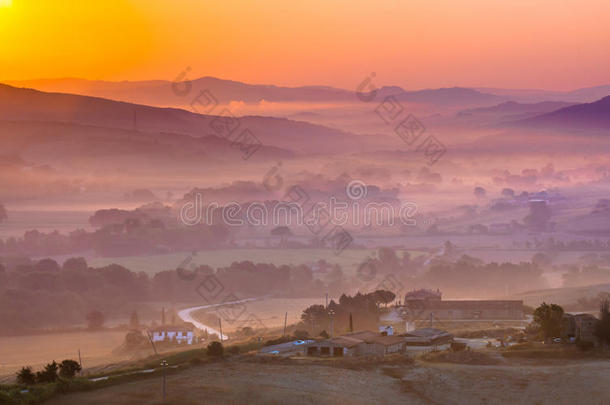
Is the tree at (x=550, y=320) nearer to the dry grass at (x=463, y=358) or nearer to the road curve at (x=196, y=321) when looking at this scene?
the dry grass at (x=463, y=358)

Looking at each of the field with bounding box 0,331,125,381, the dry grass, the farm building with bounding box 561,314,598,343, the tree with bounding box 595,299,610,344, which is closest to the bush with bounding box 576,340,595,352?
the tree with bounding box 595,299,610,344

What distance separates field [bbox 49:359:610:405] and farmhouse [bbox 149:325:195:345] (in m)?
50.8

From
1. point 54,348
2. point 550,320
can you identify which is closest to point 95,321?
point 54,348

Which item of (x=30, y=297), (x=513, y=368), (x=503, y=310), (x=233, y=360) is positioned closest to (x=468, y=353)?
(x=513, y=368)

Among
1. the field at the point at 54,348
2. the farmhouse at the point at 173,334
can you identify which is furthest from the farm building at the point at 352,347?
the farmhouse at the point at 173,334

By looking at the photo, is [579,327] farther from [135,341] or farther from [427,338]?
[135,341]

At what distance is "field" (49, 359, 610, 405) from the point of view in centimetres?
6444

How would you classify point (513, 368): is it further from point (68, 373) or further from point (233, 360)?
point (68, 373)

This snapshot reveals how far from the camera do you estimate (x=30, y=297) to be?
654 feet

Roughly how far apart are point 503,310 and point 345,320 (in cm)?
2121

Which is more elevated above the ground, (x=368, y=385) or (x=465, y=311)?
(x=465, y=311)

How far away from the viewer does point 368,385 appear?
69188 mm

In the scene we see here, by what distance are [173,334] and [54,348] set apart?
18086 mm

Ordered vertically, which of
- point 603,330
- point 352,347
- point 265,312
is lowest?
point 352,347
